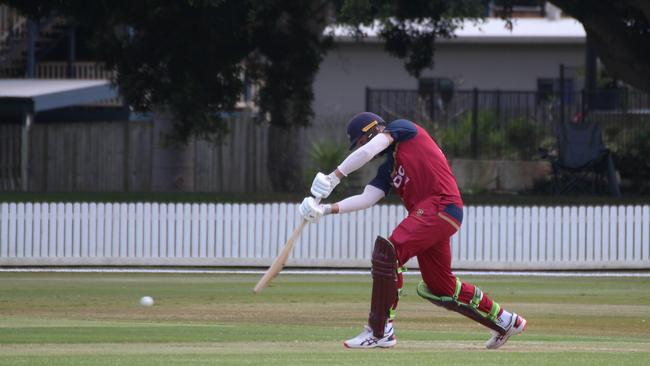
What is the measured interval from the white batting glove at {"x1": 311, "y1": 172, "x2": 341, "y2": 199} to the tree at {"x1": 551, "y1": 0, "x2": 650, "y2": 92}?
14.2 meters

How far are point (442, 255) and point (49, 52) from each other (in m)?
33.4

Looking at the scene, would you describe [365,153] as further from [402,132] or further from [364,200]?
[364,200]

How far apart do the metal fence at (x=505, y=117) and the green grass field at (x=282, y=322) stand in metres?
11.3

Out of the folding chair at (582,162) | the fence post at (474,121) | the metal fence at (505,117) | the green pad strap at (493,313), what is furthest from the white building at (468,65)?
the green pad strap at (493,313)

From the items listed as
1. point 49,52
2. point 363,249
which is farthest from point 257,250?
point 49,52

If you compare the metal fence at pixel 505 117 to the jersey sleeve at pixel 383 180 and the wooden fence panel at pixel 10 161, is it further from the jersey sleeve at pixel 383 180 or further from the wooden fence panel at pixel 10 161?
the jersey sleeve at pixel 383 180

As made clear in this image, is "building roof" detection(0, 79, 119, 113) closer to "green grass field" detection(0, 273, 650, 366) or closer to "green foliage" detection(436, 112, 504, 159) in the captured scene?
"green foliage" detection(436, 112, 504, 159)

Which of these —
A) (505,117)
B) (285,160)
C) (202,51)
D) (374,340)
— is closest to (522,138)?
(505,117)

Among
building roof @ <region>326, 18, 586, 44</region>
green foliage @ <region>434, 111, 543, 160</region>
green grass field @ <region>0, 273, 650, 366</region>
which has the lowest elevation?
green grass field @ <region>0, 273, 650, 366</region>

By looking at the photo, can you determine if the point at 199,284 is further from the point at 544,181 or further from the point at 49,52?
the point at 49,52

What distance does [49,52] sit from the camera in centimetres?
4212

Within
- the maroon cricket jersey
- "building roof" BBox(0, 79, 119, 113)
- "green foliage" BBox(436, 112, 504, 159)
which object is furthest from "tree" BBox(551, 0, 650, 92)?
the maroon cricket jersey

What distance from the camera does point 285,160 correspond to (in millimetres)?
30438

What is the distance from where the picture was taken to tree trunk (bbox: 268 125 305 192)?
99.9 ft
